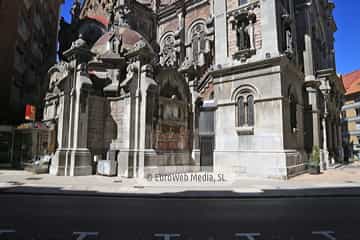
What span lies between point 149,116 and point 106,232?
9811mm

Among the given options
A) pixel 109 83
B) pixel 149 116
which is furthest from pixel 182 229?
pixel 109 83

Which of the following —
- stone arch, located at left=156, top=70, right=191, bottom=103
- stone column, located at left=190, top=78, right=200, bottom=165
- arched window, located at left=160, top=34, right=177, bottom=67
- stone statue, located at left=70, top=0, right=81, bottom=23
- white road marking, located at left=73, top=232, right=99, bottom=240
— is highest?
stone statue, located at left=70, top=0, right=81, bottom=23

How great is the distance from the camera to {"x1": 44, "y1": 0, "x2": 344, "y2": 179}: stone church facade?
14.5 meters

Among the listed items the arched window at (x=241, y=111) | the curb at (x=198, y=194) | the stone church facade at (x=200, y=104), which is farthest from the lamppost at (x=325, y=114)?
the curb at (x=198, y=194)

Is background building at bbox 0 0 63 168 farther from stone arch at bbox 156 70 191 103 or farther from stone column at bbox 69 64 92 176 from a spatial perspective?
stone arch at bbox 156 70 191 103

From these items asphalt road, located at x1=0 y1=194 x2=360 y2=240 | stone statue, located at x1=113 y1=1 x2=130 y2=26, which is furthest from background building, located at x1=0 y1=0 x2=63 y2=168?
asphalt road, located at x1=0 y1=194 x2=360 y2=240

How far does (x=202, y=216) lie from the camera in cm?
652

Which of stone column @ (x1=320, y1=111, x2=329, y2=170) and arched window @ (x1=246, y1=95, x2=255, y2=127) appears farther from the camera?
stone column @ (x1=320, y1=111, x2=329, y2=170)

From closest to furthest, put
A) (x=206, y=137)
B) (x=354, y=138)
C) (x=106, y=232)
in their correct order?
(x=106, y=232) < (x=206, y=137) < (x=354, y=138)

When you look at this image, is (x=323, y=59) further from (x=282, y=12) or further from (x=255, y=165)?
(x=255, y=165)

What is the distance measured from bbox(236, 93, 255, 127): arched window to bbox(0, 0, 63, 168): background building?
18.9m

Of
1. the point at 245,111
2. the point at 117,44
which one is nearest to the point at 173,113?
the point at 245,111

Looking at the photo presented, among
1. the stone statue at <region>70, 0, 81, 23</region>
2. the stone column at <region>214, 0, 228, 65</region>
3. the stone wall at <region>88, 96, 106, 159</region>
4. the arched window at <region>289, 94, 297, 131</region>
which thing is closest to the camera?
the stone wall at <region>88, 96, 106, 159</region>

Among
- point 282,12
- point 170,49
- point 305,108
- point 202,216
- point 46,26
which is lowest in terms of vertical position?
point 202,216
